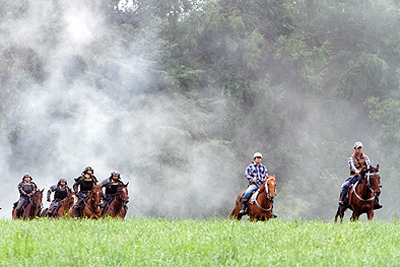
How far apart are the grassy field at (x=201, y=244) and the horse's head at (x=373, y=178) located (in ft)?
8.43

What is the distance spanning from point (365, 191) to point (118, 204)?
6.80 m

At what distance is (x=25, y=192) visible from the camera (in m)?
28.4

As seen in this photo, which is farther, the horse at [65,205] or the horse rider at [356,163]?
the horse at [65,205]

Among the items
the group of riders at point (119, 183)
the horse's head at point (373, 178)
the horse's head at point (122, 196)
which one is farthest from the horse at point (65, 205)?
the horse's head at point (373, 178)

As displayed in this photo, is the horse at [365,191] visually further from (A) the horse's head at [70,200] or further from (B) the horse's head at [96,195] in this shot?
(A) the horse's head at [70,200]

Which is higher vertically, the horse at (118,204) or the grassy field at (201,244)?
the horse at (118,204)

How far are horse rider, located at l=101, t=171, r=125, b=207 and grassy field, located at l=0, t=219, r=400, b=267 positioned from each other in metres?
6.67

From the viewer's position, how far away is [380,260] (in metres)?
12.7

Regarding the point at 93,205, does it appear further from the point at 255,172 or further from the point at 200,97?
the point at 200,97

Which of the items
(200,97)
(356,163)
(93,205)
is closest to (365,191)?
(356,163)

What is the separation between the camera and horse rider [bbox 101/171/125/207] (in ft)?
78.8

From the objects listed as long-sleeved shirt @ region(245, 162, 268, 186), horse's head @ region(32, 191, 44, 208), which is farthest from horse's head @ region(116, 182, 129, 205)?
horse's head @ region(32, 191, 44, 208)

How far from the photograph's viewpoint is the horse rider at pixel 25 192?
2822 centimetres

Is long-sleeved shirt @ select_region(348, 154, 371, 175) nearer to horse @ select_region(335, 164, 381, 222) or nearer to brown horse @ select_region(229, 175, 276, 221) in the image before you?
horse @ select_region(335, 164, 381, 222)
